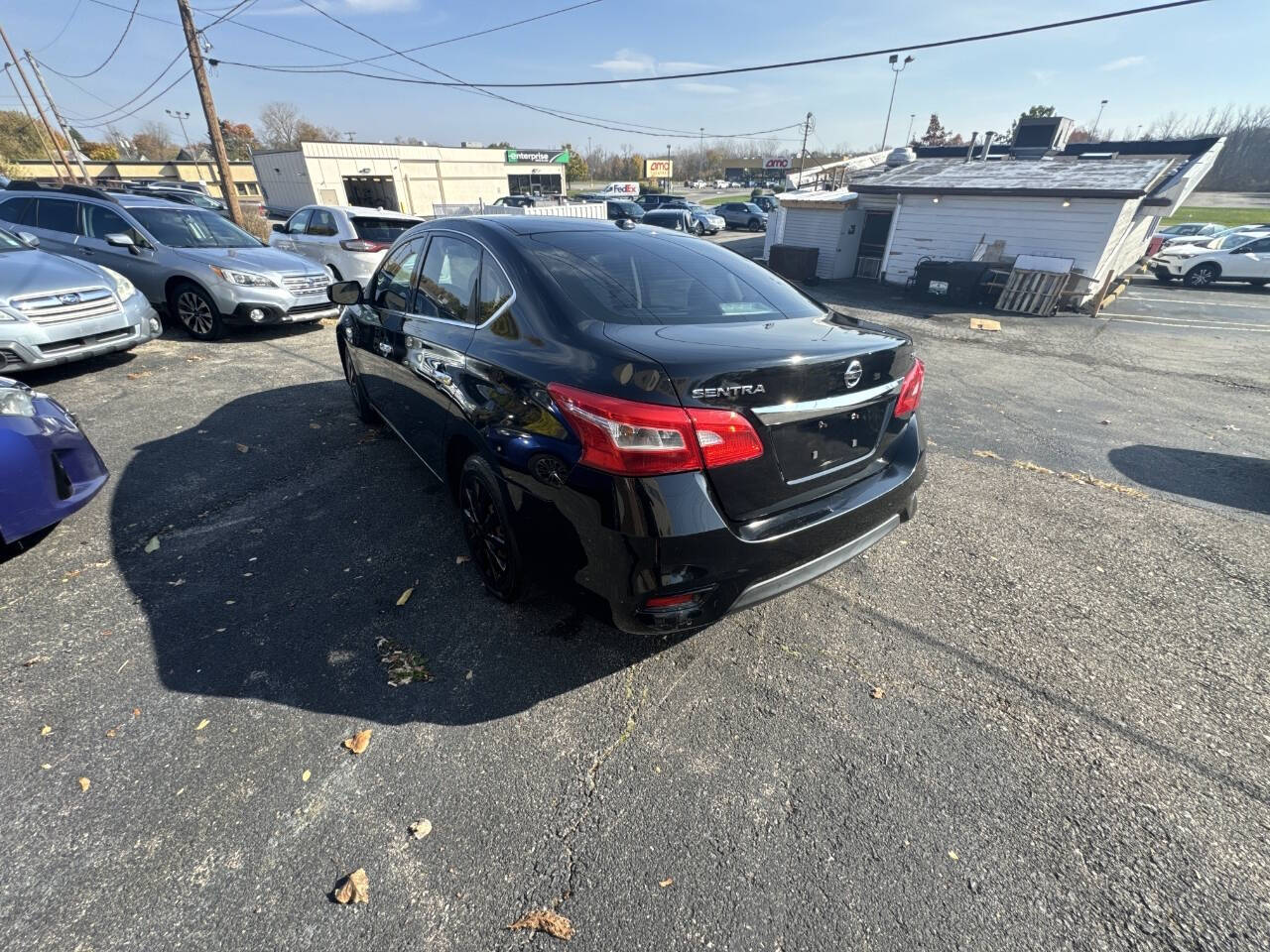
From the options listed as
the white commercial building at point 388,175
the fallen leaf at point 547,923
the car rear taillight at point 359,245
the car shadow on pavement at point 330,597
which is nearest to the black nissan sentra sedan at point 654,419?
the car shadow on pavement at point 330,597

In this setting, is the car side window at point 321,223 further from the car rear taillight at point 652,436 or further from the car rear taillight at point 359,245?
the car rear taillight at point 652,436

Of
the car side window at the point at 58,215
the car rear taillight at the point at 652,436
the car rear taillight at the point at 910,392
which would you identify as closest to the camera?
the car rear taillight at the point at 652,436

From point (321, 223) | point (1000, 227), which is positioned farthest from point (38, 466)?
point (1000, 227)

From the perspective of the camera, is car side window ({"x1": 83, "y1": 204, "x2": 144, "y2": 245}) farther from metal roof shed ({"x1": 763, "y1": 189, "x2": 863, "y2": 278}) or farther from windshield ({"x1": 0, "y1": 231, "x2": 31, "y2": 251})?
metal roof shed ({"x1": 763, "y1": 189, "x2": 863, "y2": 278})

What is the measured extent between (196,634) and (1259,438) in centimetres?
842

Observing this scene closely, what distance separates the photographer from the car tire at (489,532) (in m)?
2.40

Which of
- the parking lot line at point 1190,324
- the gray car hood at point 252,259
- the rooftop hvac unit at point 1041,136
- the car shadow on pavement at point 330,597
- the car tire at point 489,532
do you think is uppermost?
the rooftop hvac unit at point 1041,136

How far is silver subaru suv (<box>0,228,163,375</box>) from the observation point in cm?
491

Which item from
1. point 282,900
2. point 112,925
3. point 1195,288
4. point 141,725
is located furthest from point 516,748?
point 1195,288

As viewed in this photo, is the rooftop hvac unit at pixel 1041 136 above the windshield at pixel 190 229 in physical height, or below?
above

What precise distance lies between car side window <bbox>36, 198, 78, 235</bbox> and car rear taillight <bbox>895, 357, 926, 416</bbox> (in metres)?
10.3

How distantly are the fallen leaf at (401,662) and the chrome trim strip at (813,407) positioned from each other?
5.77 ft

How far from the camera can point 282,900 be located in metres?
1.61

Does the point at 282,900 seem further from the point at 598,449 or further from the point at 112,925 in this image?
the point at 598,449
